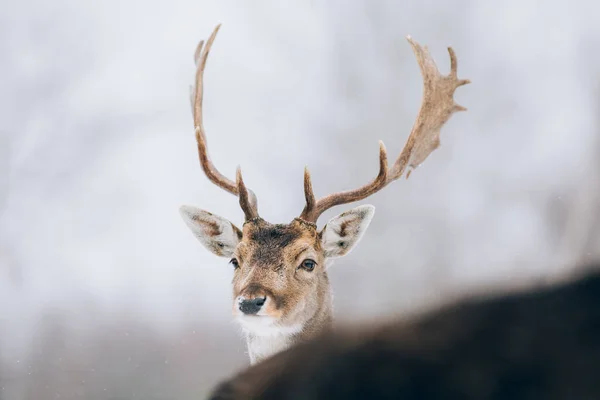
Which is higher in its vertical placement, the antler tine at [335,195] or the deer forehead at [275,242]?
the antler tine at [335,195]

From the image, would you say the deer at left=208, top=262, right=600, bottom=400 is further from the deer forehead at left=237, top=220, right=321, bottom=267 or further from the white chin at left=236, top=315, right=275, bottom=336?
the deer forehead at left=237, top=220, right=321, bottom=267

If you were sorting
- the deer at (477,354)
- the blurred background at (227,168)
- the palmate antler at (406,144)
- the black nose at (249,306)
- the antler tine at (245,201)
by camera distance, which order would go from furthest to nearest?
the blurred background at (227,168)
the palmate antler at (406,144)
the antler tine at (245,201)
the black nose at (249,306)
the deer at (477,354)

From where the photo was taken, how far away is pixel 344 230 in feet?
16.7

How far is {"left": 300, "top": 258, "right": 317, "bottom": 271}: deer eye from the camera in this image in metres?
4.76

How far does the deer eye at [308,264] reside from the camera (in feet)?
15.6

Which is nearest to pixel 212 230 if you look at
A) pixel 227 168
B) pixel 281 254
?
pixel 281 254

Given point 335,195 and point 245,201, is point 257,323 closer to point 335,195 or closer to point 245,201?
point 245,201

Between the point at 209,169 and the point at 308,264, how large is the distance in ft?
4.42

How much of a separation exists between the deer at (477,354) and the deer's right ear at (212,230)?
4.44m

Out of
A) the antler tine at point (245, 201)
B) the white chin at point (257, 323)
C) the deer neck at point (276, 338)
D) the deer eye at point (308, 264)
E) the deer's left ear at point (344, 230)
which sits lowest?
the deer neck at point (276, 338)

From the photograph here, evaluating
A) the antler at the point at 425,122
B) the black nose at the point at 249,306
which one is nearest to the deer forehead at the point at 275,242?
the black nose at the point at 249,306

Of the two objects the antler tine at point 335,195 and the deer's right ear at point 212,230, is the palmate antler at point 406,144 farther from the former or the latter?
the deer's right ear at point 212,230

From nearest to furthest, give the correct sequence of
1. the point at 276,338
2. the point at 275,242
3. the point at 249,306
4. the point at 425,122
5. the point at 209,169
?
the point at 249,306
the point at 276,338
the point at 275,242
the point at 209,169
the point at 425,122

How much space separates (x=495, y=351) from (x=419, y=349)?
7 centimetres
